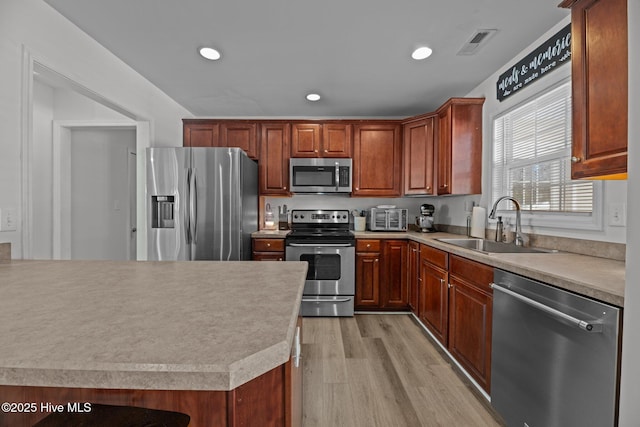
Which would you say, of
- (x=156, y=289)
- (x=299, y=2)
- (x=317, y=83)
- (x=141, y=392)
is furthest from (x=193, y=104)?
(x=141, y=392)

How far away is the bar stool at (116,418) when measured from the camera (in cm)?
55

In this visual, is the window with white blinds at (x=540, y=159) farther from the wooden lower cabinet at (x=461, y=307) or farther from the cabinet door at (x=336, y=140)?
the cabinet door at (x=336, y=140)

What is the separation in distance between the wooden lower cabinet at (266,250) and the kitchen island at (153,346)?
89.2 inches

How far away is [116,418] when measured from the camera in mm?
560

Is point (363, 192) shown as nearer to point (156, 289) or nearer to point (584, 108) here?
point (584, 108)

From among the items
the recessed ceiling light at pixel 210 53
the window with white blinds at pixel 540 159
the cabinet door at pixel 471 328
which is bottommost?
the cabinet door at pixel 471 328

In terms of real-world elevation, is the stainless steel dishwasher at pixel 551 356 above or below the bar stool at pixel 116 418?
below

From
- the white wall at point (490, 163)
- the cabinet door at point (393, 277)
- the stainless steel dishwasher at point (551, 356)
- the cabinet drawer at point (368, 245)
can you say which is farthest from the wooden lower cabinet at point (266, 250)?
the stainless steel dishwasher at point (551, 356)

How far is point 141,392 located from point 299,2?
1946mm

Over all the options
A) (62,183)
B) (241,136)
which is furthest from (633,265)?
(62,183)

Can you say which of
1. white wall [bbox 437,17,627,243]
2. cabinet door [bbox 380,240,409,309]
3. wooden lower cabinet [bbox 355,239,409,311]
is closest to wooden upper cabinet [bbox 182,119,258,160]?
wooden lower cabinet [bbox 355,239,409,311]

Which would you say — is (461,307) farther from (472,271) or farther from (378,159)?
(378,159)

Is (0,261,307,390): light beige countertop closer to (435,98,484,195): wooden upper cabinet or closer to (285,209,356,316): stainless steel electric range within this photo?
(285,209,356,316): stainless steel electric range

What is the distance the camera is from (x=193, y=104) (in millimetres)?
3289
